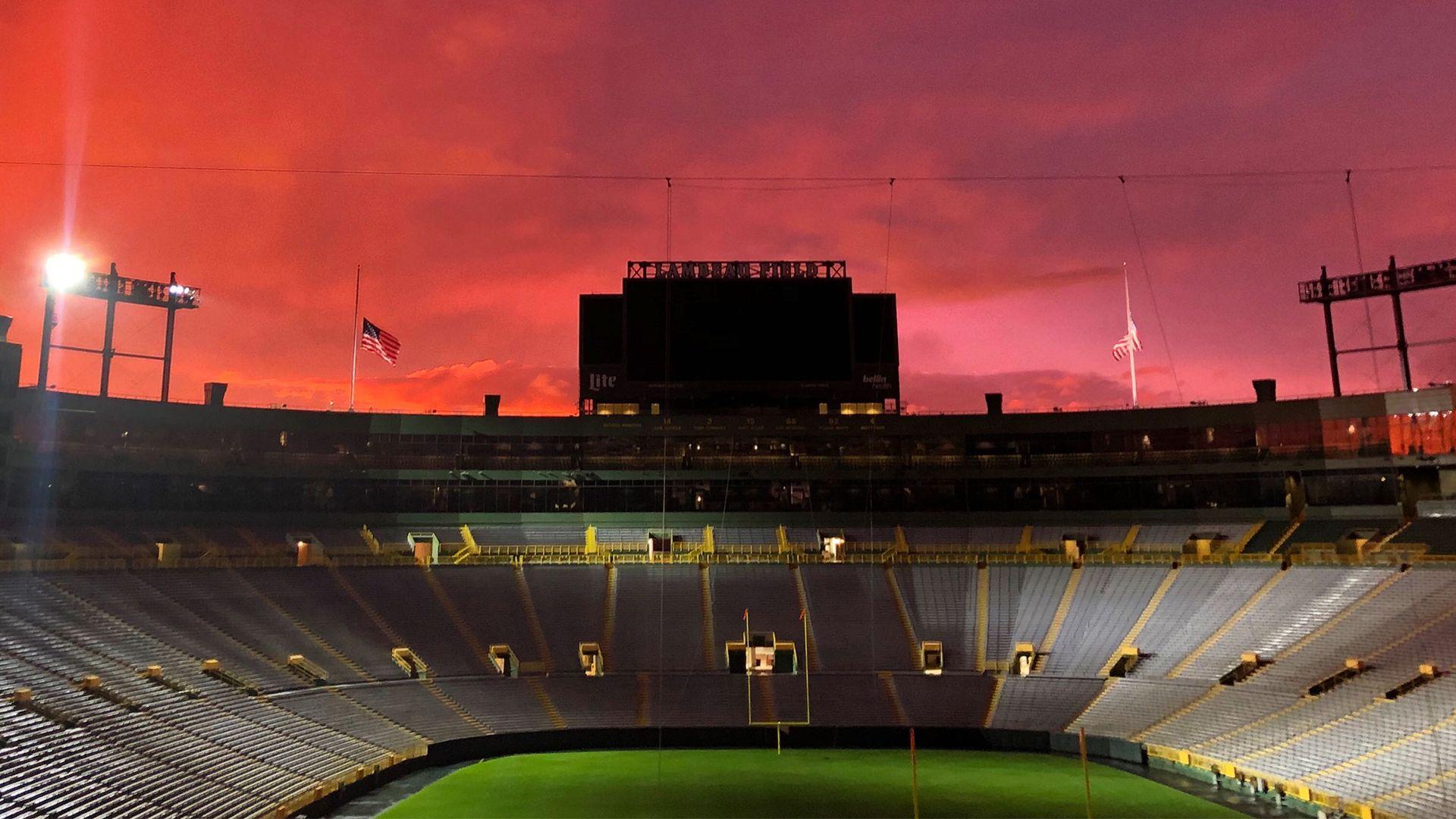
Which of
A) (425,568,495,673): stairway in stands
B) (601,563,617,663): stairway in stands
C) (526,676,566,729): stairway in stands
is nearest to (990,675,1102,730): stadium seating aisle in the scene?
(601,563,617,663): stairway in stands

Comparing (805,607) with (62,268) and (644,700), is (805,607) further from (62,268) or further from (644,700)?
(62,268)

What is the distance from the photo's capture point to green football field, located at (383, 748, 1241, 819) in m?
31.6

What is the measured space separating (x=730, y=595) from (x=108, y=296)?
37.7m

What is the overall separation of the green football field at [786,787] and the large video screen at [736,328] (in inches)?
870

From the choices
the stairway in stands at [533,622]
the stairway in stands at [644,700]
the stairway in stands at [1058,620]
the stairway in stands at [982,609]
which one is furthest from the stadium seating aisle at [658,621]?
the stairway in stands at [1058,620]

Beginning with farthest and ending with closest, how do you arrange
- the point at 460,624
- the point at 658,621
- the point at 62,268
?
the point at 658,621, the point at 62,268, the point at 460,624

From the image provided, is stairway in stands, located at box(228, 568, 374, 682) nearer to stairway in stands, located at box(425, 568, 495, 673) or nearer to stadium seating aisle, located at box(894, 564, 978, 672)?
stairway in stands, located at box(425, 568, 495, 673)

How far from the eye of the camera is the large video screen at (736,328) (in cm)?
5553

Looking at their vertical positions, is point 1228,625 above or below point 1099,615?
below

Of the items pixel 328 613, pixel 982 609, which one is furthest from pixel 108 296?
pixel 982 609

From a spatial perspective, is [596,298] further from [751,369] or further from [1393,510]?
[1393,510]

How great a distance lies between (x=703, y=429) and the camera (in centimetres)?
5803

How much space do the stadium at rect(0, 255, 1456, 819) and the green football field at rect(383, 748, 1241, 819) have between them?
21cm

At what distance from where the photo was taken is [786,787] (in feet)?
115
